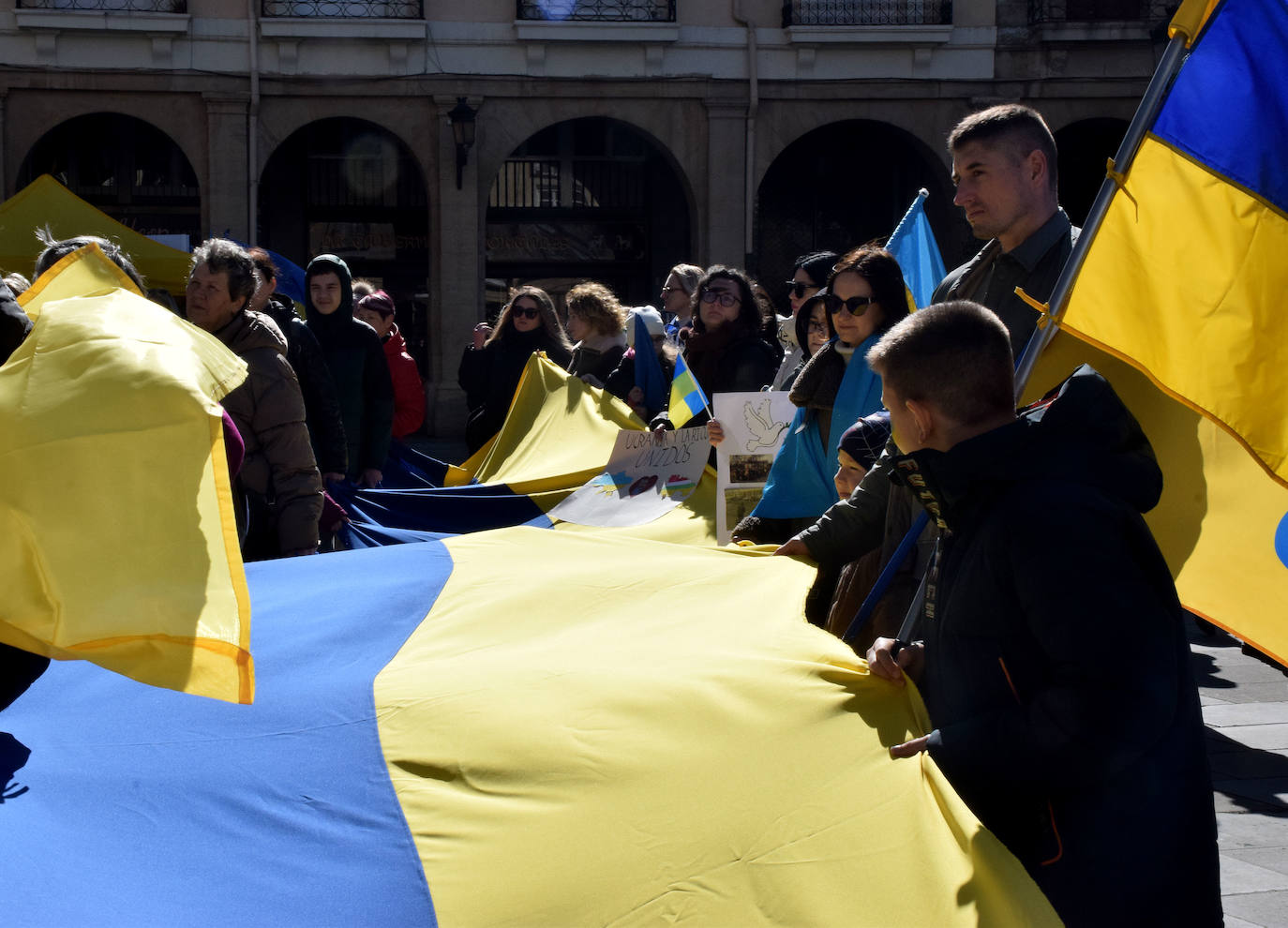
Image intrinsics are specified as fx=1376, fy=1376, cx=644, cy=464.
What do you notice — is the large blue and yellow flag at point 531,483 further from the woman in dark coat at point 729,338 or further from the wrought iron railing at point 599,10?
the wrought iron railing at point 599,10

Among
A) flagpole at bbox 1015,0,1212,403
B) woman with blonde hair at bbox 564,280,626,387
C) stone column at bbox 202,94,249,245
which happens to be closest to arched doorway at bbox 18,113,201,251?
stone column at bbox 202,94,249,245

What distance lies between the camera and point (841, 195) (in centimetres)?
2244

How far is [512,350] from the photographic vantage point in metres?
9.49

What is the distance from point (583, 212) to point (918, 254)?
16.2m

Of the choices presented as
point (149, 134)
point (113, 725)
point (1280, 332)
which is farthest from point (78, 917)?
point (149, 134)

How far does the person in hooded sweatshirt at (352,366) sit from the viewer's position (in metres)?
7.34

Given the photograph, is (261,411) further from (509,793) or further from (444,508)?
(444,508)

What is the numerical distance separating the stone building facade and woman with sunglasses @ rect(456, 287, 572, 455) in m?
10.3

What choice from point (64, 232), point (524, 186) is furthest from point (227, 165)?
point (64, 232)

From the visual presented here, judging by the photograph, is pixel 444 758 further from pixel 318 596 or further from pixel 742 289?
pixel 742 289

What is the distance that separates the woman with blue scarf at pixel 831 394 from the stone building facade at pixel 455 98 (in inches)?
613

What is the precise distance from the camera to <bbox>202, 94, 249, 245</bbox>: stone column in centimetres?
1927

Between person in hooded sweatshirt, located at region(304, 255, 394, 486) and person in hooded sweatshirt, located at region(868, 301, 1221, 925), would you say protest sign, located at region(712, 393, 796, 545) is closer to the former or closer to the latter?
person in hooded sweatshirt, located at region(304, 255, 394, 486)

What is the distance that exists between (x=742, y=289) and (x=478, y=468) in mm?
3485
